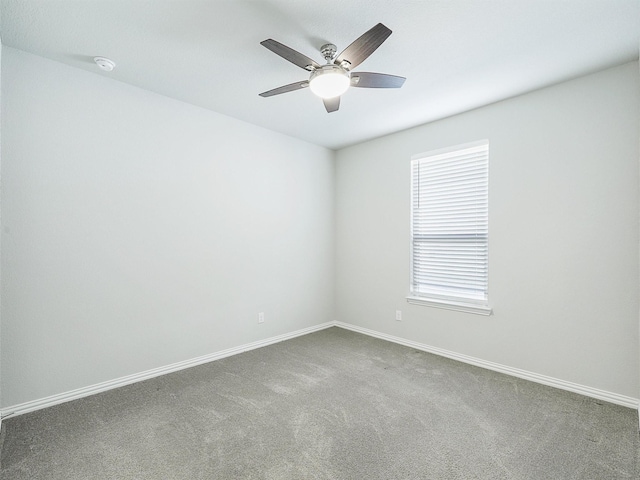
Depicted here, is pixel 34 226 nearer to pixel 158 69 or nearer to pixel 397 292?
pixel 158 69

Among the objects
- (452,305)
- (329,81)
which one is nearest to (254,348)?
(452,305)

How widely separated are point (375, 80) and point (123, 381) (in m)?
3.25

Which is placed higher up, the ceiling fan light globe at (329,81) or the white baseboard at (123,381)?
the ceiling fan light globe at (329,81)

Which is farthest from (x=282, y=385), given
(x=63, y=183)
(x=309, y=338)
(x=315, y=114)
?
(x=315, y=114)

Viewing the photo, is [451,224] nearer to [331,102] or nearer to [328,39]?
[331,102]

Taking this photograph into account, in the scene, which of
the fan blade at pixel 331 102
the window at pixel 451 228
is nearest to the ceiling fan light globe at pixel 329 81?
the fan blade at pixel 331 102

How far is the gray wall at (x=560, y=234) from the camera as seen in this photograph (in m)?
2.51

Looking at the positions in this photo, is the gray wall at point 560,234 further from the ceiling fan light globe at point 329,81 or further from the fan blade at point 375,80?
the ceiling fan light globe at point 329,81

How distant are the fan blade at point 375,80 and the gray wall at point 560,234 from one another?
60.4 inches

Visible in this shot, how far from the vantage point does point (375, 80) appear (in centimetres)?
225

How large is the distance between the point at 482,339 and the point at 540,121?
85.5 inches

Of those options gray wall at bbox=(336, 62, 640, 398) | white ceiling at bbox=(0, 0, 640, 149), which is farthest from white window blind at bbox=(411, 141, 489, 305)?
white ceiling at bbox=(0, 0, 640, 149)

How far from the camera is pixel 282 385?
2852 mm

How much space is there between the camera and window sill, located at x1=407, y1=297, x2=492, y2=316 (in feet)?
10.7
